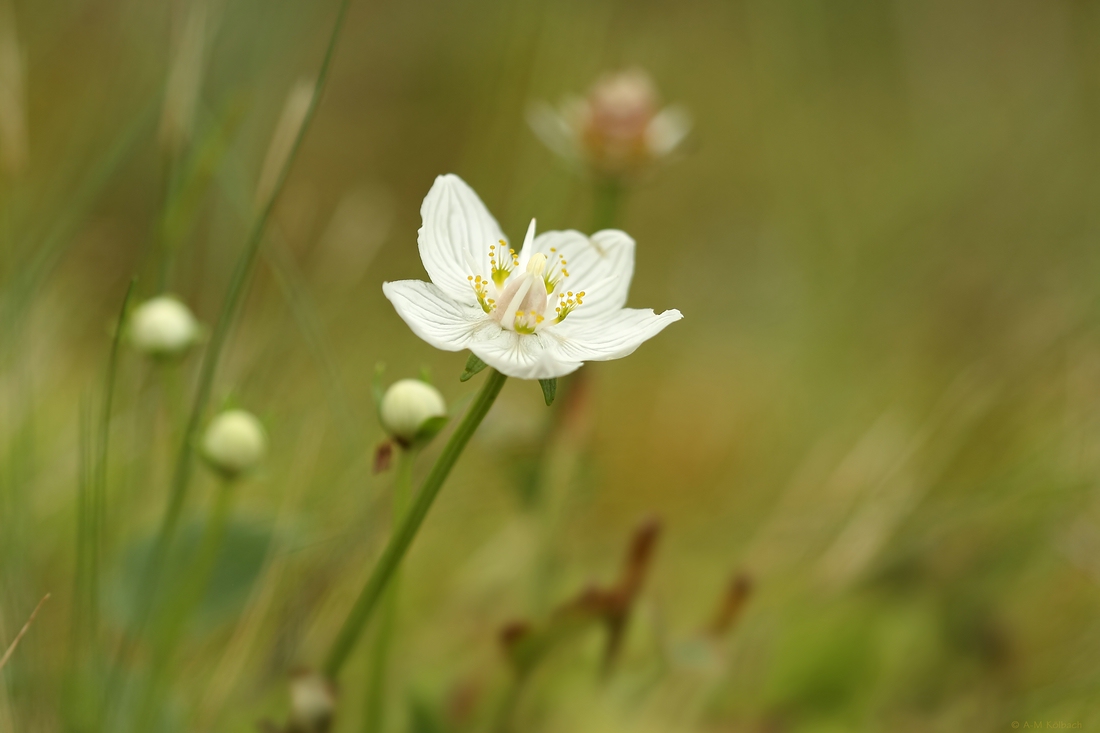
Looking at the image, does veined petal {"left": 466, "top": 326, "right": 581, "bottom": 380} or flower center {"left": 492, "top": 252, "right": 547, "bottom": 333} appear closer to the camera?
veined petal {"left": 466, "top": 326, "right": 581, "bottom": 380}

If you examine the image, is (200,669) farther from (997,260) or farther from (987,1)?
(987,1)

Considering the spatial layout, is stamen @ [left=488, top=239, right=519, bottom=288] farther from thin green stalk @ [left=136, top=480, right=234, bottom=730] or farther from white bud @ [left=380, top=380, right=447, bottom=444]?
thin green stalk @ [left=136, top=480, right=234, bottom=730]

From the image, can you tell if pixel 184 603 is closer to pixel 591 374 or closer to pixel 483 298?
pixel 483 298

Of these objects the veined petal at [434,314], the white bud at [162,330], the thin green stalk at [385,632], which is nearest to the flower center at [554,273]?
the veined petal at [434,314]

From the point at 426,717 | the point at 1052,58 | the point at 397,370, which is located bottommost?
the point at 426,717

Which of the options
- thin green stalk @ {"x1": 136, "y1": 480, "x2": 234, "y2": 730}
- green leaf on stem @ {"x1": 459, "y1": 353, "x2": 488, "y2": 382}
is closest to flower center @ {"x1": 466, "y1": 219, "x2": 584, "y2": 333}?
green leaf on stem @ {"x1": 459, "y1": 353, "x2": 488, "y2": 382}

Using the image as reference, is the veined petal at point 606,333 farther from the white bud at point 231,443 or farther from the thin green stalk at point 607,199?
the thin green stalk at point 607,199

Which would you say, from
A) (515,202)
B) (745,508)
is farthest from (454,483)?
(515,202)
